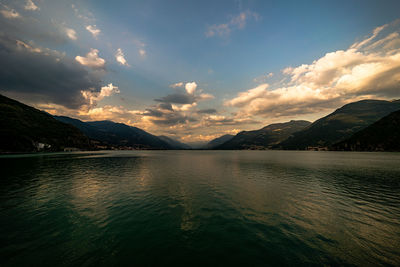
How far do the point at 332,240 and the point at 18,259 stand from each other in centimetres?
2782

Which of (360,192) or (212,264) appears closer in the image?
(212,264)

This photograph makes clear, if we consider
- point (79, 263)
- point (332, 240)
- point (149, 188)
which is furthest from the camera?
point (149, 188)

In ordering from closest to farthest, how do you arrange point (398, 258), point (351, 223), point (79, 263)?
point (79, 263)
point (398, 258)
point (351, 223)

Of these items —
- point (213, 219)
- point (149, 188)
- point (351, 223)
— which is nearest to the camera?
point (351, 223)

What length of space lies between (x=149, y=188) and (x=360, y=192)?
4672cm

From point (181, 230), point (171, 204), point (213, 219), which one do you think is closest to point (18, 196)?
point (171, 204)

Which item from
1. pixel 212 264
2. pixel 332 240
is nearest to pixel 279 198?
pixel 332 240

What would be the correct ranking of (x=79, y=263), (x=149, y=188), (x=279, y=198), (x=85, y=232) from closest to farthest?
1. (x=79, y=263)
2. (x=85, y=232)
3. (x=279, y=198)
4. (x=149, y=188)

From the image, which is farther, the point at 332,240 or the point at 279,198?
the point at 279,198

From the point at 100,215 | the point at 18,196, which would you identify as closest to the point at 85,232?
the point at 100,215

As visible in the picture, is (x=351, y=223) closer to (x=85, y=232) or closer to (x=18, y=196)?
(x=85, y=232)

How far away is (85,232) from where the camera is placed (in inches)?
651

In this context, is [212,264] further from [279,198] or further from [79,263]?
[279,198]

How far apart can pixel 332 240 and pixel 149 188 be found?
107 feet
